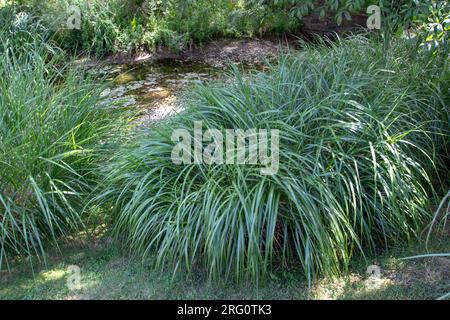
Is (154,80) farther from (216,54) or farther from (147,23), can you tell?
(147,23)

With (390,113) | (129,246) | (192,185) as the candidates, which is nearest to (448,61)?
(390,113)

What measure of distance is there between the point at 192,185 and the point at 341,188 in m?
0.89

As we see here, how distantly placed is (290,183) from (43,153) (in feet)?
5.43

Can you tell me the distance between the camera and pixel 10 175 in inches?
130

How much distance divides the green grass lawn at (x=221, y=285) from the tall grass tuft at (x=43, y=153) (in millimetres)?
199

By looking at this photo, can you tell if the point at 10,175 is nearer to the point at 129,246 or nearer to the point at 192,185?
the point at 129,246

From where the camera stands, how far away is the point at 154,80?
7.42 metres

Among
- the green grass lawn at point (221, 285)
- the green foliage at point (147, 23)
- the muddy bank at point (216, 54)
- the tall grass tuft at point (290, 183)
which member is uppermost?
the green foliage at point (147, 23)

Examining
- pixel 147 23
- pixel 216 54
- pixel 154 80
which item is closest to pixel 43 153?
pixel 154 80

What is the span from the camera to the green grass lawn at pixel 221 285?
2.83 meters

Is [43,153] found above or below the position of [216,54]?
below

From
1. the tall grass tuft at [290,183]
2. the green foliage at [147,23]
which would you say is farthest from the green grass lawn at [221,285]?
the green foliage at [147,23]

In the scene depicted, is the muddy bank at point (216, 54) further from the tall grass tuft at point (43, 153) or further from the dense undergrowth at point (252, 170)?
the tall grass tuft at point (43, 153)

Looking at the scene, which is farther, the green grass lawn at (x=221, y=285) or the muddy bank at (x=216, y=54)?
the muddy bank at (x=216, y=54)
